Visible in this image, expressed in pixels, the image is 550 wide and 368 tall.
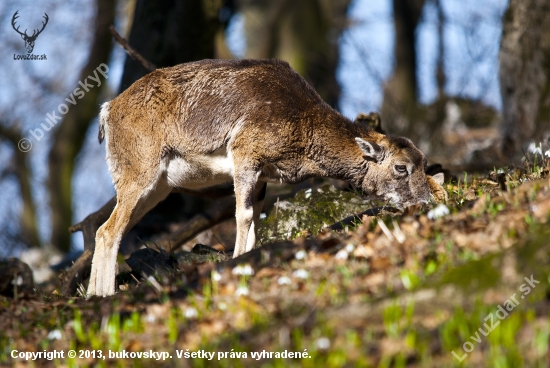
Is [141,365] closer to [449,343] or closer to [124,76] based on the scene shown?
[449,343]

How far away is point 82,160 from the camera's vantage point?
2927 cm

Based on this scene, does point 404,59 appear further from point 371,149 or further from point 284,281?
point 284,281

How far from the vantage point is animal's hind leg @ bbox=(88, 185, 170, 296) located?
8172 millimetres

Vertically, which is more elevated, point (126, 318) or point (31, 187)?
point (31, 187)

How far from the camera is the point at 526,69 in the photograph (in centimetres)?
1326

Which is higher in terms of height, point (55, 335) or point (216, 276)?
point (216, 276)

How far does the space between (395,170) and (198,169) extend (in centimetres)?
251

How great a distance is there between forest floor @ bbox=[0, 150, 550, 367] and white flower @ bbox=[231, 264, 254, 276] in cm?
1

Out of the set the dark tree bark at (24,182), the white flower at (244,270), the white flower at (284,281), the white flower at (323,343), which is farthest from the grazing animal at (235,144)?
the dark tree bark at (24,182)

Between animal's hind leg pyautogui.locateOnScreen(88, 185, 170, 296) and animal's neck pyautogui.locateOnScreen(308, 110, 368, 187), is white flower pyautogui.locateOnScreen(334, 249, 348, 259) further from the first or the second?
animal's hind leg pyautogui.locateOnScreen(88, 185, 170, 296)

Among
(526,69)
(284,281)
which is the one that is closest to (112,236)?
(284,281)

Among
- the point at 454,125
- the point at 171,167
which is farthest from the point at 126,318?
the point at 454,125

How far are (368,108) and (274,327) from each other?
56.9ft

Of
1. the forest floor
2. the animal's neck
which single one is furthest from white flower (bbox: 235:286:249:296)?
the animal's neck
